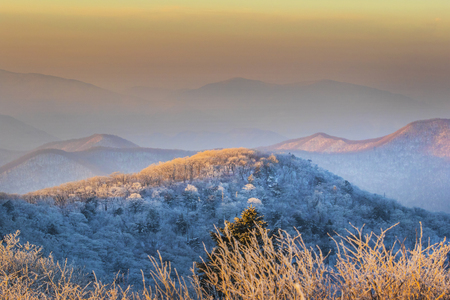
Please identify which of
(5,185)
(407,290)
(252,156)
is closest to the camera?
(407,290)

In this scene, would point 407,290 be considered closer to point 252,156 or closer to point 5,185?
point 252,156

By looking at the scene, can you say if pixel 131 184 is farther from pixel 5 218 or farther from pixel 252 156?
pixel 252 156

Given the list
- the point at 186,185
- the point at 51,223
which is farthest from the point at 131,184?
the point at 51,223

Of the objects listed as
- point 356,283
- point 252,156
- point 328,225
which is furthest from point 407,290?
point 252,156

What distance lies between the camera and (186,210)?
216 ft

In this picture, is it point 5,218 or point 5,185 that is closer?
point 5,218

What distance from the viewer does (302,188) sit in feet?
276

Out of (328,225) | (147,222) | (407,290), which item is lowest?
(328,225)

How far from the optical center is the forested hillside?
156 feet

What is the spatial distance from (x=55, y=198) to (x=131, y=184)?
14941mm

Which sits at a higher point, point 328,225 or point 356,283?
point 356,283

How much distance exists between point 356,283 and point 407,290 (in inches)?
28.5

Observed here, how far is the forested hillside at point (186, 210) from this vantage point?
47562mm

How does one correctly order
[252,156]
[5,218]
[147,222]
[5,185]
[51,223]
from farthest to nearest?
[5,185], [252,156], [147,222], [51,223], [5,218]
